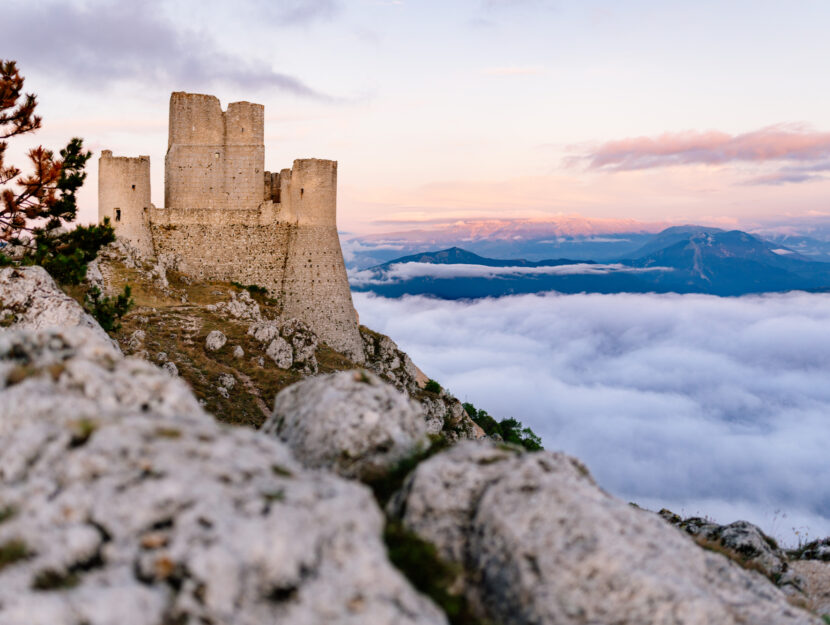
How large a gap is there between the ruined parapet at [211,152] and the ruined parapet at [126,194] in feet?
8.62

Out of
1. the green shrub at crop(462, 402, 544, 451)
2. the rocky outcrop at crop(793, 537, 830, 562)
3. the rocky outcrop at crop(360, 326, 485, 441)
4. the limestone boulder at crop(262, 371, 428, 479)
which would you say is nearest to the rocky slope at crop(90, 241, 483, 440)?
the rocky outcrop at crop(360, 326, 485, 441)

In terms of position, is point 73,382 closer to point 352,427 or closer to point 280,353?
point 352,427

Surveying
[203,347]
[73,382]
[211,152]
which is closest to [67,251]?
[203,347]

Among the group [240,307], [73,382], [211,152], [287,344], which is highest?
[211,152]

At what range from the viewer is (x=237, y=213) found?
51.5 metres

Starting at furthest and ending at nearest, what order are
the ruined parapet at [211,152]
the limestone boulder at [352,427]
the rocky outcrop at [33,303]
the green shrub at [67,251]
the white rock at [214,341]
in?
1. the ruined parapet at [211,152]
2. the white rock at [214,341]
3. the green shrub at [67,251]
4. the rocky outcrop at [33,303]
5. the limestone boulder at [352,427]

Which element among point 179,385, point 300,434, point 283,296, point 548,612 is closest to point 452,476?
point 548,612

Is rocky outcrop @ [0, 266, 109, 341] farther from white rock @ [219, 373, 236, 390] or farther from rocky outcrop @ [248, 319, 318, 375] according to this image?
rocky outcrop @ [248, 319, 318, 375]

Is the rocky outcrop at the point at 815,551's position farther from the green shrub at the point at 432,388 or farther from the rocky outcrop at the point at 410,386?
the green shrub at the point at 432,388

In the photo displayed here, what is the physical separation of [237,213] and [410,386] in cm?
2062

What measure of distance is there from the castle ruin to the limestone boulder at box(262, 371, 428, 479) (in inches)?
1655

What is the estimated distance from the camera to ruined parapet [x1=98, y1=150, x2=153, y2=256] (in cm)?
4756

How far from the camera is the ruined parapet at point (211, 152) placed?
4947 centimetres

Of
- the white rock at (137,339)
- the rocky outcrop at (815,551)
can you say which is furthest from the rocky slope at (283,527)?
the white rock at (137,339)
